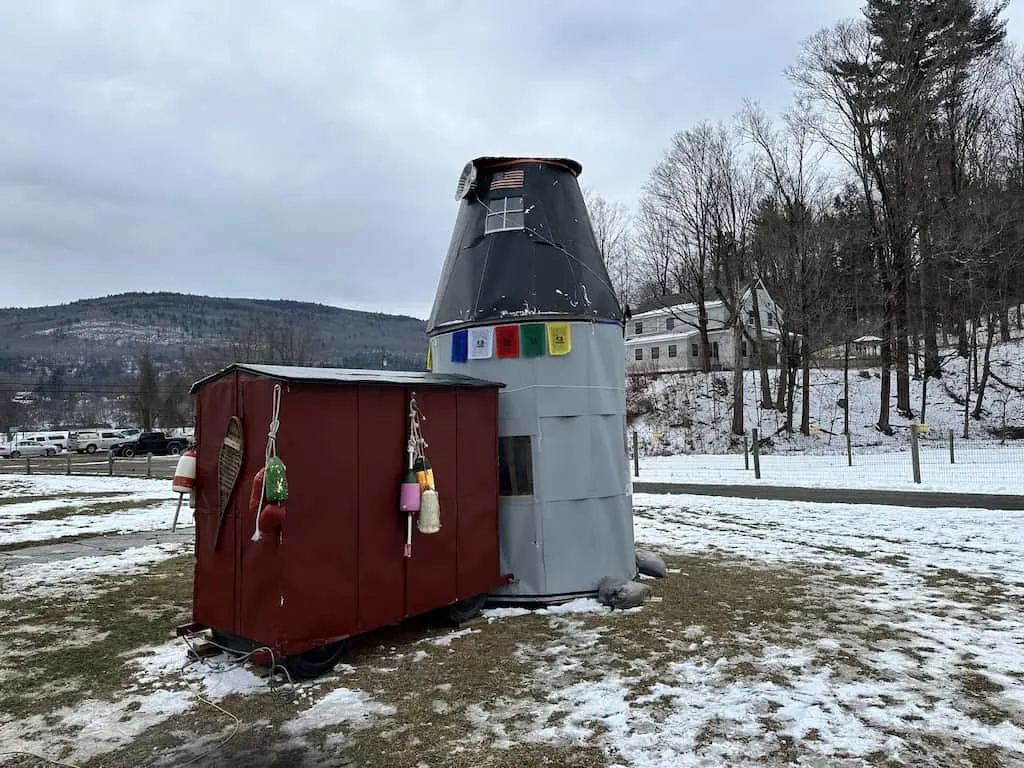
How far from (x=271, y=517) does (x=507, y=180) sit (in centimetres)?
501

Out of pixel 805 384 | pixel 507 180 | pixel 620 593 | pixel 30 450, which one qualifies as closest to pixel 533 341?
pixel 507 180

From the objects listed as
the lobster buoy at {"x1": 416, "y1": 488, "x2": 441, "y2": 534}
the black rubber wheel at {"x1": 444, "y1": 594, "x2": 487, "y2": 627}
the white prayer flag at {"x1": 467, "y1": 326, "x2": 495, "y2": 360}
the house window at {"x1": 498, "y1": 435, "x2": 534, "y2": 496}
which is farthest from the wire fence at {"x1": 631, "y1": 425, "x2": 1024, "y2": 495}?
the lobster buoy at {"x1": 416, "y1": 488, "x2": 441, "y2": 534}

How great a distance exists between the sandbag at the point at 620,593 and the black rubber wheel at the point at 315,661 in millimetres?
2899

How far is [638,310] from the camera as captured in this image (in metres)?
55.8

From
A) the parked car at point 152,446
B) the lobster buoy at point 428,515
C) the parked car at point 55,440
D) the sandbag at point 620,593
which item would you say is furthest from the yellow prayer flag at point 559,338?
the parked car at point 55,440

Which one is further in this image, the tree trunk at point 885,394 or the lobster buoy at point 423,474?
the tree trunk at point 885,394

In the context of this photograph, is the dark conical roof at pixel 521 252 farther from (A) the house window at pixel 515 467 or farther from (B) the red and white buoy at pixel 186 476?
(B) the red and white buoy at pixel 186 476

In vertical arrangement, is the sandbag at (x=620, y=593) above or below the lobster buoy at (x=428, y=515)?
below

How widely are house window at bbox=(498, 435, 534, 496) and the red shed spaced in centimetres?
89

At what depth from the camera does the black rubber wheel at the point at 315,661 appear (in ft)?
17.6

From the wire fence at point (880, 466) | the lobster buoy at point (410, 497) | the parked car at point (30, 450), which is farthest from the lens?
the parked car at point (30, 450)

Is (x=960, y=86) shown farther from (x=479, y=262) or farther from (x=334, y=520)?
(x=334, y=520)

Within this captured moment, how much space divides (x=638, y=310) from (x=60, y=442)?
4617 centimetres

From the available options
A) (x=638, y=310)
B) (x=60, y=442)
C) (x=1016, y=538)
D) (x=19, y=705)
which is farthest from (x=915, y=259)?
(x=60, y=442)
